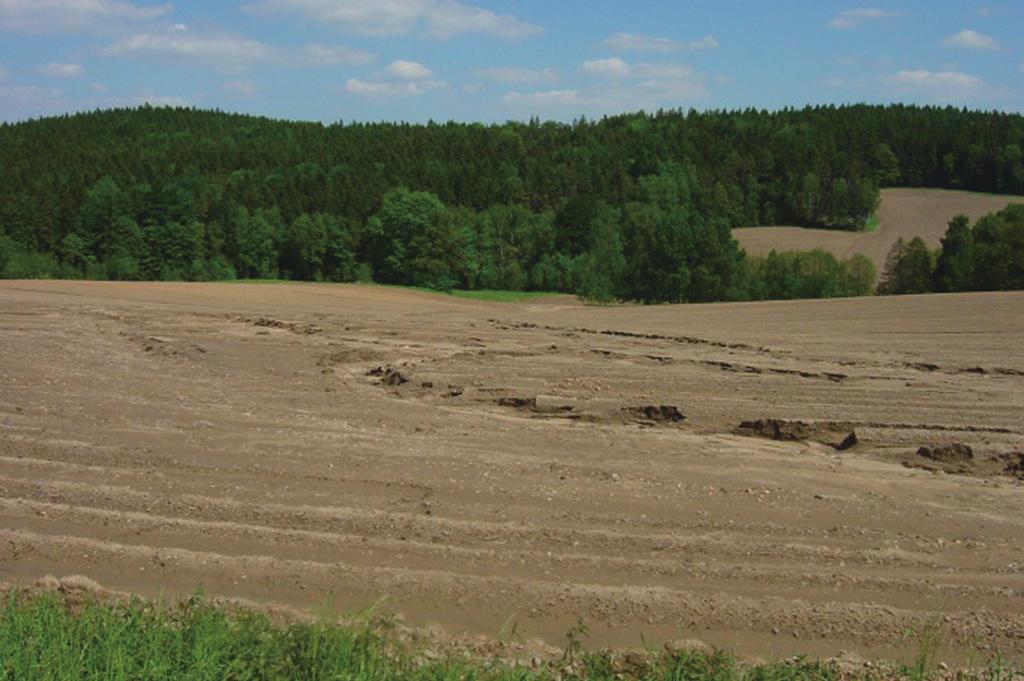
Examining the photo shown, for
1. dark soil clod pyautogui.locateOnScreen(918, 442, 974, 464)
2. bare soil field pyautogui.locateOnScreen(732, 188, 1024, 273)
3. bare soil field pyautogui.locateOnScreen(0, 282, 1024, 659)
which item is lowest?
bare soil field pyautogui.locateOnScreen(0, 282, 1024, 659)

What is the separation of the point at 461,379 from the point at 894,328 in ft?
45.8

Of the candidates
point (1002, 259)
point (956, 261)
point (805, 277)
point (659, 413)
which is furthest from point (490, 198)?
point (659, 413)

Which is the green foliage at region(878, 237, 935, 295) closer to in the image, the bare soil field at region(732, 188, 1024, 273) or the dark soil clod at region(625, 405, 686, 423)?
the bare soil field at region(732, 188, 1024, 273)

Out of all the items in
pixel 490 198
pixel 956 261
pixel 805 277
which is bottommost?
pixel 805 277

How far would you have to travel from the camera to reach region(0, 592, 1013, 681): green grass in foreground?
17.0 feet

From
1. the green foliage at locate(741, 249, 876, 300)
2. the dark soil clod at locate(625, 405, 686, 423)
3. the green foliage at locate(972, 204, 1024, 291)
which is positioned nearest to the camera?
the dark soil clod at locate(625, 405, 686, 423)

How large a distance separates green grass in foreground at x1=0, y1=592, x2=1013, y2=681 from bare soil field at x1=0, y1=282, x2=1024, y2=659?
2.25 feet

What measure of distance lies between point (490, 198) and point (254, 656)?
102430 mm

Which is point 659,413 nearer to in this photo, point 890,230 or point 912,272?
point 912,272

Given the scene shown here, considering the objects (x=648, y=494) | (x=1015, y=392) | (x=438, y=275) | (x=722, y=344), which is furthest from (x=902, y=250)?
(x=648, y=494)

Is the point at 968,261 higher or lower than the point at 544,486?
higher

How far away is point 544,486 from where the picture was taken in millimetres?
9961

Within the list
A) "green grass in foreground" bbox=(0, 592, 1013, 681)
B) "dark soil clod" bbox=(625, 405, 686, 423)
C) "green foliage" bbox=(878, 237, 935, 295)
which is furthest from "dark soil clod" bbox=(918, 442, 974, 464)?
"green foliage" bbox=(878, 237, 935, 295)

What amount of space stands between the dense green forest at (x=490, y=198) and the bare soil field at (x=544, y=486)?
40643mm
